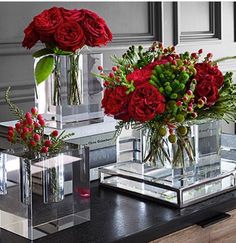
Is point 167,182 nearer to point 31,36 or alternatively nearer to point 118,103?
point 118,103

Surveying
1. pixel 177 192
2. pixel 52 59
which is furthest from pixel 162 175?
pixel 52 59

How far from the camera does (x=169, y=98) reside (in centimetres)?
130

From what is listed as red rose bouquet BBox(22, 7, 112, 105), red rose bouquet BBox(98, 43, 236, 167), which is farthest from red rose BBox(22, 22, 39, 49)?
red rose bouquet BBox(98, 43, 236, 167)

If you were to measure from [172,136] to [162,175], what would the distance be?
11 centimetres

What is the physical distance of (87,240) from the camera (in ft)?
3.77

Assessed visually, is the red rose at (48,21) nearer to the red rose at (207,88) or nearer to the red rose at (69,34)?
the red rose at (69,34)

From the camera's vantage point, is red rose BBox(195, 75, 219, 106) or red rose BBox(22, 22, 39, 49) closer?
red rose BBox(195, 75, 219, 106)

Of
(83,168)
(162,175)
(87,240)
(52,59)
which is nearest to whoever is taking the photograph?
(87,240)

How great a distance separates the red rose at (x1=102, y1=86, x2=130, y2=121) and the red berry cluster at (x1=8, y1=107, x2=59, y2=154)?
0.14 metres

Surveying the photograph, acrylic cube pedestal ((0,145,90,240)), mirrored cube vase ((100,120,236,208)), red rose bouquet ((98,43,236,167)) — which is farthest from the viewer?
mirrored cube vase ((100,120,236,208))

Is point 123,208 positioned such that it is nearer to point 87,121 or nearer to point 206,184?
point 206,184

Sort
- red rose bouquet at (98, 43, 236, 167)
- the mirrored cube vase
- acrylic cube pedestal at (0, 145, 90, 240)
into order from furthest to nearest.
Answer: the mirrored cube vase < red rose bouquet at (98, 43, 236, 167) < acrylic cube pedestal at (0, 145, 90, 240)

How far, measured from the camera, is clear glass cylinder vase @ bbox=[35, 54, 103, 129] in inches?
60.2

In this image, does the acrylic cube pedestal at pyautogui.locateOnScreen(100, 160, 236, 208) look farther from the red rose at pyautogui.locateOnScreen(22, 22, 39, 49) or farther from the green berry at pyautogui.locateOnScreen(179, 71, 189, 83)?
the red rose at pyautogui.locateOnScreen(22, 22, 39, 49)
